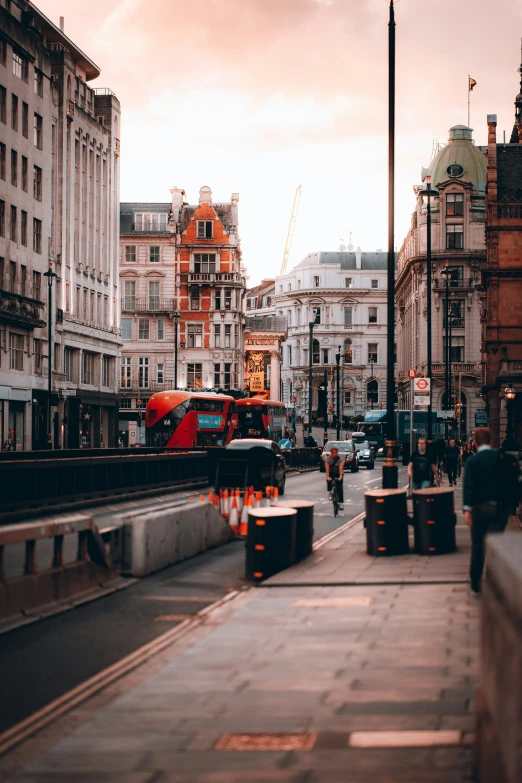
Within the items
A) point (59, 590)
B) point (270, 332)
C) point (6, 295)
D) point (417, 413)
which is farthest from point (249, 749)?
point (270, 332)

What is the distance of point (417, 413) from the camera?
80000 mm

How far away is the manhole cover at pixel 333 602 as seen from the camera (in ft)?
40.7

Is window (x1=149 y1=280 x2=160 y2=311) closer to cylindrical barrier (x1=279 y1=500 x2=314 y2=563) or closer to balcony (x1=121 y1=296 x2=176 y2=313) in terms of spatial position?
balcony (x1=121 y1=296 x2=176 y2=313)

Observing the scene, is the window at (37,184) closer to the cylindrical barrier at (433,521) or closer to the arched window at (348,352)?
the cylindrical barrier at (433,521)

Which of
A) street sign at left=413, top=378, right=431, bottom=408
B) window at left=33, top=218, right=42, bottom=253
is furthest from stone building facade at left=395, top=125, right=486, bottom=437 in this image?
street sign at left=413, top=378, right=431, bottom=408

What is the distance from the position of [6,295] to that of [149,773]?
171ft

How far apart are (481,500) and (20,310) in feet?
158

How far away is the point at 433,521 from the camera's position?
689 inches

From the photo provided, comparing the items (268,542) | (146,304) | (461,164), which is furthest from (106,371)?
(268,542)

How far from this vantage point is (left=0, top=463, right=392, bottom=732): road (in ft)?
29.8

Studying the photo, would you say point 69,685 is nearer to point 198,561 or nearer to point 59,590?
point 59,590

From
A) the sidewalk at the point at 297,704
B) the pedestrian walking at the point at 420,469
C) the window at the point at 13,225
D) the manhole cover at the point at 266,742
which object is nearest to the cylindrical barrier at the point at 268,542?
the sidewalk at the point at 297,704

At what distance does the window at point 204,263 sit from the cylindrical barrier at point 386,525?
292ft

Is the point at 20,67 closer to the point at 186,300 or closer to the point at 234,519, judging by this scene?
the point at 234,519
